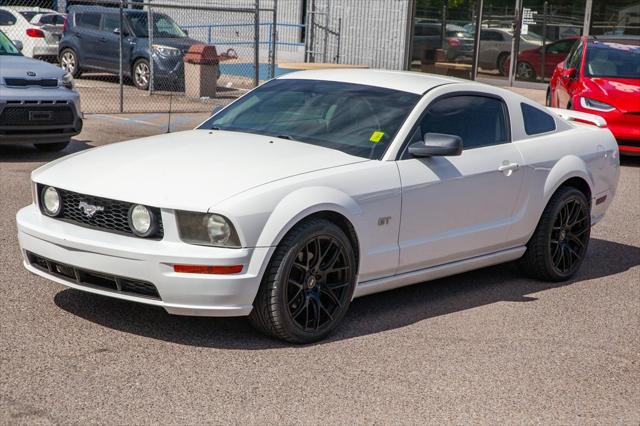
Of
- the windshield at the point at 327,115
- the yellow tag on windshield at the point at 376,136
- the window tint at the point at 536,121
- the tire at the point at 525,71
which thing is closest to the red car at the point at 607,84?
the window tint at the point at 536,121

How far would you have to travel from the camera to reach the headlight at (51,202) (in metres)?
5.71

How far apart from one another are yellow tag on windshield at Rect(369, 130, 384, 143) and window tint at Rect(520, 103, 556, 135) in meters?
1.50

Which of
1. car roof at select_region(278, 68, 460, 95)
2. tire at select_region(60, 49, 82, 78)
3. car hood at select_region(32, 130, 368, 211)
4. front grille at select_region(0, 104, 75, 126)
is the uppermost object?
car roof at select_region(278, 68, 460, 95)

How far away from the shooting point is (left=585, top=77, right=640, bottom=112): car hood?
45.6 ft

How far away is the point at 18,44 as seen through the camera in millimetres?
12875

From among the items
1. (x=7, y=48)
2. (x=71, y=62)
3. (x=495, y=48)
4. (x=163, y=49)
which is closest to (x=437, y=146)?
(x=7, y=48)

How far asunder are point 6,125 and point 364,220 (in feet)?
21.7

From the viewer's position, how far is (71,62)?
22.2 metres

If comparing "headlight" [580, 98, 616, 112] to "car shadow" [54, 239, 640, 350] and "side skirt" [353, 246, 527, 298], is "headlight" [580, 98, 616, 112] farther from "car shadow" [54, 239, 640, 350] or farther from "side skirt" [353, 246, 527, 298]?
"side skirt" [353, 246, 527, 298]

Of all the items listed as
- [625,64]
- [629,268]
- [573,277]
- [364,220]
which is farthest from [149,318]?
[625,64]

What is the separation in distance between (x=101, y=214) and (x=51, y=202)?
0.45 m

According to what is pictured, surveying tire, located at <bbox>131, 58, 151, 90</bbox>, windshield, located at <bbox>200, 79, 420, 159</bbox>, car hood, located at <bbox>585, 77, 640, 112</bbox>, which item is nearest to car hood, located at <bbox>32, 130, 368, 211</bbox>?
windshield, located at <bbox>200, 79, 420, 159</bbox>

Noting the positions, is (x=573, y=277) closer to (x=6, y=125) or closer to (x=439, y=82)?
(x=439, y=82)

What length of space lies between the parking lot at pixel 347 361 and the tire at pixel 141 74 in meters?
13.2
